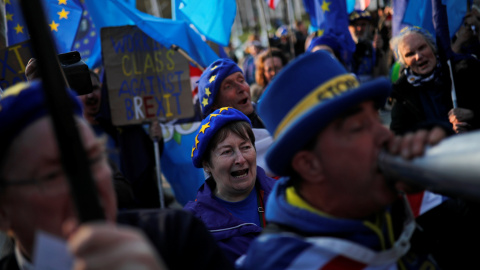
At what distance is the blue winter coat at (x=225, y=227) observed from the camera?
2.81 m

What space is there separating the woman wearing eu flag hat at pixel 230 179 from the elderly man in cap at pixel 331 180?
1147 millimetres

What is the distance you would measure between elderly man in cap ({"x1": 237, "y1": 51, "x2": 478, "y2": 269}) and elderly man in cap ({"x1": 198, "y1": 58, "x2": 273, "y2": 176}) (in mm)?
2593

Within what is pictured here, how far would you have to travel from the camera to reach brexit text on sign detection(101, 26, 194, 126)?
18.1 ft

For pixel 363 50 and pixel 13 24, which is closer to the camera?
pixel 13 24

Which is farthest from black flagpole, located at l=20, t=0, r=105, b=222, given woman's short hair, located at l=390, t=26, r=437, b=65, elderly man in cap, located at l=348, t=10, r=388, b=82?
elderly man in cap, located at l=348, t=10, r=388, b=82

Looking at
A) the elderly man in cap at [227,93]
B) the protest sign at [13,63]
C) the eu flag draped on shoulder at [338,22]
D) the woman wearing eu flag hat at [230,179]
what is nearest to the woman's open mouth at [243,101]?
the elderly man in cap at [227,93]

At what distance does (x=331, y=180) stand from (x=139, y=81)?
4294mm

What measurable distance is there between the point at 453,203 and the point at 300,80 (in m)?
0.87

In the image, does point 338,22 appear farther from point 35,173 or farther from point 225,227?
point 35,173

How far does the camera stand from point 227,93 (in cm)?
446

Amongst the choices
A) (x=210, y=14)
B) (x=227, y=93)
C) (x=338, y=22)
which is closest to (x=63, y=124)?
(x=227, y=93)

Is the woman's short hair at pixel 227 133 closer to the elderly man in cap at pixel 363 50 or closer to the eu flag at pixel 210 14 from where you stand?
the eu flag at pixel 210 14

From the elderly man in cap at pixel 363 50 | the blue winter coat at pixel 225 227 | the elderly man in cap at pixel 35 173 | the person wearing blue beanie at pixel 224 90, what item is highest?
the elderly man in cap at pixel 35 173

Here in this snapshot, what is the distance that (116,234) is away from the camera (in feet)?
3.28
